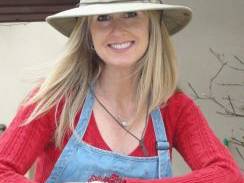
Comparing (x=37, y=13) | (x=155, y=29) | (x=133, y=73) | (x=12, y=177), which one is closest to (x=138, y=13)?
(x=155, y=29)

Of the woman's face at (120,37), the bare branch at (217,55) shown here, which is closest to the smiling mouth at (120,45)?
the woman's face at (120,37)

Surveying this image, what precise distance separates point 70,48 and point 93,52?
0.09m

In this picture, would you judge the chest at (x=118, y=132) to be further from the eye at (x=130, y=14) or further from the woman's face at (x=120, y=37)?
the eye at (x=130, y=14)

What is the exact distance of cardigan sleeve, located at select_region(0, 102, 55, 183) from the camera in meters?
1.37

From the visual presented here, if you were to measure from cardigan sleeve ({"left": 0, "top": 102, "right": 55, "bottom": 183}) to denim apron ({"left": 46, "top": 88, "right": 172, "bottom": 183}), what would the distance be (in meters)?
0.07

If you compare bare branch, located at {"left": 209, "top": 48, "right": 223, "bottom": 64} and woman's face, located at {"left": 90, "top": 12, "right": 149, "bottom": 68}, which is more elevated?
woman's face, located at {"left": 90, "top": 12, "right": 149, "bottom": 68}

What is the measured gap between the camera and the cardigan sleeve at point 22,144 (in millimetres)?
1367

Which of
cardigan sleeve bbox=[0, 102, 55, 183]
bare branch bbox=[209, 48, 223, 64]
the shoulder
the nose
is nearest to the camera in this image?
cardigan sleeve bbox=[0, 102, 55, 183]

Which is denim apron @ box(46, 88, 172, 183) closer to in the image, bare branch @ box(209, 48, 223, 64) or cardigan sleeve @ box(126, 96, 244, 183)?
cardigan sleeve @ box(126, 96, 244, 183)

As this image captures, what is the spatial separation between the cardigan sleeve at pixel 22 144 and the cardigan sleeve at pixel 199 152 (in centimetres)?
26

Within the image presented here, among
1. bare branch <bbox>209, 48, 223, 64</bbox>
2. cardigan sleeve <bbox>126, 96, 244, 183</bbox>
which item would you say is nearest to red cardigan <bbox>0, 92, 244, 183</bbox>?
cardigan sleeve <bbox>126, 96, 244, 183</bbox>

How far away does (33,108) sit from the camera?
1.45 meters

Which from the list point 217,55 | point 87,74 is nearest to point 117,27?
point 87,74

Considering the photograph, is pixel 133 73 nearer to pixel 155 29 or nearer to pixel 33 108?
pixel 155 29
